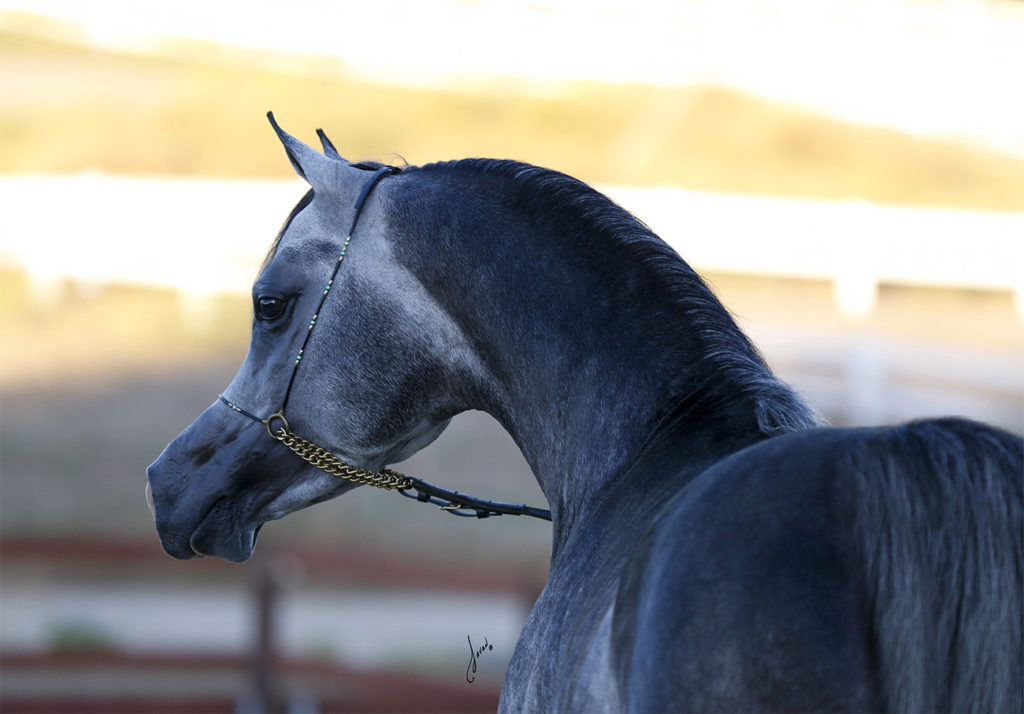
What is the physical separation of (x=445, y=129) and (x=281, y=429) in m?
18.6

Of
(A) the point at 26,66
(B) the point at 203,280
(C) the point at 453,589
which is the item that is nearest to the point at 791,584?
(C) the point at 453,589

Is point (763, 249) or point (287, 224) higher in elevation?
point (763, 249)

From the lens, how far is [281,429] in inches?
105

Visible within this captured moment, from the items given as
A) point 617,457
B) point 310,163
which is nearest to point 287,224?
point 310,163

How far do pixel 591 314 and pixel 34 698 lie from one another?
21.1 ft

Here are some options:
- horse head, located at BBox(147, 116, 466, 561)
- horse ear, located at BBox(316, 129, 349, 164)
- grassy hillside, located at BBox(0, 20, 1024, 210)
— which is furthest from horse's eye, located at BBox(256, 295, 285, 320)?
grassy hillside, located at BBox(0, 20, 1024, 210)

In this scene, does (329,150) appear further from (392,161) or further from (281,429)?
(281,429)

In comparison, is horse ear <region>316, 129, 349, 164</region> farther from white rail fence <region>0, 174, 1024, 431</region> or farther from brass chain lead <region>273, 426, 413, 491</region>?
white rail fence <region>0, 174, 1024, 431</region>

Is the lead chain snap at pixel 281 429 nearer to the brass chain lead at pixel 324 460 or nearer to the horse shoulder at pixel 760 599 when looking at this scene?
the brass chain lead at pixel 324 460

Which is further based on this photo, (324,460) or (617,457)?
(324,460)

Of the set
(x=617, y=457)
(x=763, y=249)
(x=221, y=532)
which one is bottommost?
(x=221, y=532)

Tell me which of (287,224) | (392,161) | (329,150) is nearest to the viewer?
(287,224)

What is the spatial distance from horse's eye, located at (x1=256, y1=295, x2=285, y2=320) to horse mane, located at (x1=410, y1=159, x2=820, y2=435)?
0.50 meters

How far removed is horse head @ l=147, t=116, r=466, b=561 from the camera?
8.44 ft
